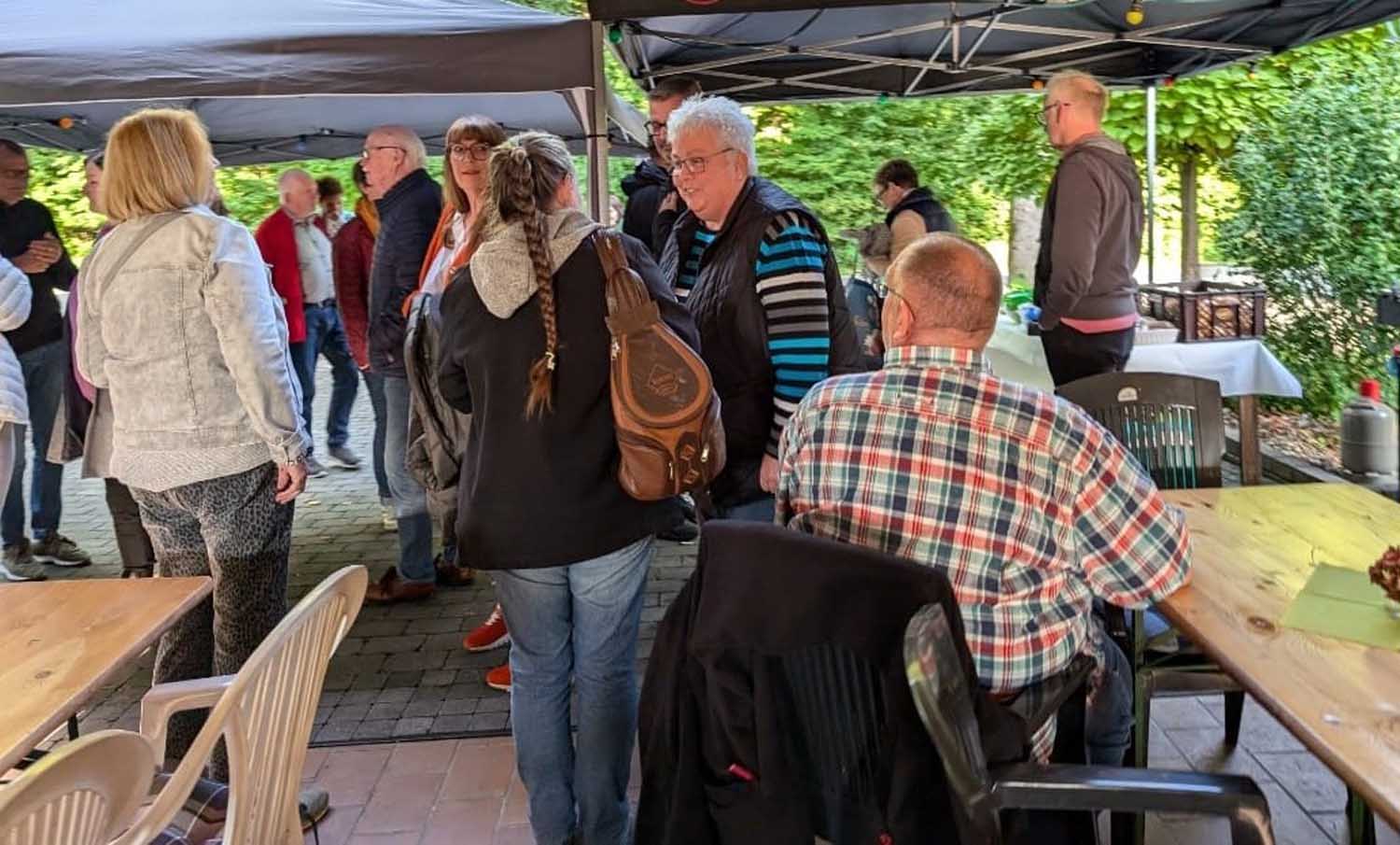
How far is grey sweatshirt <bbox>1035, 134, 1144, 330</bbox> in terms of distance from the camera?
12.3 feet

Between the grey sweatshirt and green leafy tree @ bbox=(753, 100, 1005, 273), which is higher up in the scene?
green leafy tree @ bbox=(753, 100, 1005, 273)

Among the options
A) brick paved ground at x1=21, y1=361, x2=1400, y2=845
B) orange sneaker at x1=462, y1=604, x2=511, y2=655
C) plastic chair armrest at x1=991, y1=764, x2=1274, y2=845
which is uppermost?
plastic chair armrest at x1=991, y1=764, x2=1274, y2=845

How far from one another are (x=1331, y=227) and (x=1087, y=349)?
327cm

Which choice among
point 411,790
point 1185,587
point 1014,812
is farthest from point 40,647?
point 1185,587

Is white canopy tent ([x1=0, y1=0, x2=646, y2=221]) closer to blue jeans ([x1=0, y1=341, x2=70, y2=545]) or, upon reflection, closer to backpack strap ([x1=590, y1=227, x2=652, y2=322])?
blue jeans ([x1=0, y1=341, x2=70, y2=545])

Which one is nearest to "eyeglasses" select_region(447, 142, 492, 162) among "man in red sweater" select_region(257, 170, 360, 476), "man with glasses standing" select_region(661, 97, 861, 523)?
"man with glasses standing" select_region(661, 97, 861, 523)

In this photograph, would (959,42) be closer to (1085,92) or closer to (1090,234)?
(1085,92)

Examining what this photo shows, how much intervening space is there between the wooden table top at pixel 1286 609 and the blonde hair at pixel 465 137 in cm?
185

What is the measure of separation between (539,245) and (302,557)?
11.3 ft

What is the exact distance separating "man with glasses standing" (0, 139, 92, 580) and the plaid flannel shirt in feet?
11.8

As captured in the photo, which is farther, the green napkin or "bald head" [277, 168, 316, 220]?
"bald head" [277, 168, 316, 220]

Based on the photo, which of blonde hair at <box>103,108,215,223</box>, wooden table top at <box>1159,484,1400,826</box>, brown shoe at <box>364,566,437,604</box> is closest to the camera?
wooden table top at <box>1159,484,1400,826</box>

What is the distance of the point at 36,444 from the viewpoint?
4785 millimetres

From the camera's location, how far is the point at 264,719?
1.65 m
